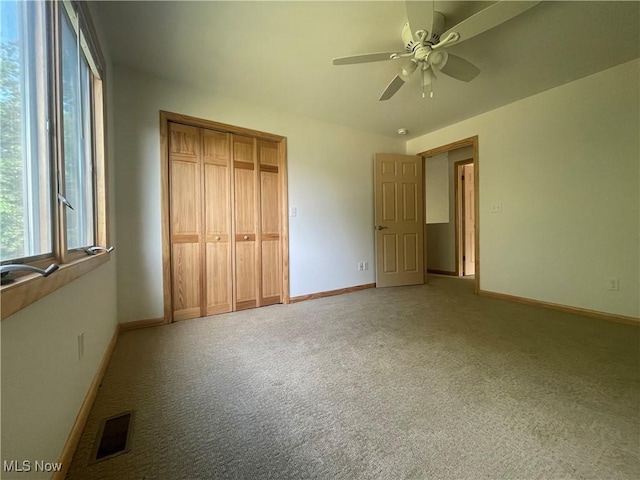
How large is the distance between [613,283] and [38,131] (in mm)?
4088

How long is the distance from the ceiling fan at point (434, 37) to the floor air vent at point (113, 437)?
238 cm

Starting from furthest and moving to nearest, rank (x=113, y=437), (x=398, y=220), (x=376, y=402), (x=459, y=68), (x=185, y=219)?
(x=398, y=220), (x=185, y=219), (x=459, y=68), (x=376, y=402), (x=113, y=437)

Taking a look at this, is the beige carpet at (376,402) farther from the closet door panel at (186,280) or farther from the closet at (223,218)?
the closet at (223,218)

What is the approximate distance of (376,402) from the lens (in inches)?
47.2

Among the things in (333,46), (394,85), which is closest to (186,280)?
(333,46)

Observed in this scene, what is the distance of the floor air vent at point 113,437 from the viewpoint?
0.94 meters

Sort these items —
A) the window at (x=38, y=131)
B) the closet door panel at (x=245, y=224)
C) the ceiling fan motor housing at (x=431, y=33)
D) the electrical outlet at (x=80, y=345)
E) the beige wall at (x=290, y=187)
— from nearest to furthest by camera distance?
1. the window at (x=38, y=131)
2. the electrical outlet at (x=80, y=345)
3. the ceiling fan motor housing at (x=431, y=33)
4. the beige wall at (x=290, y=187)
5. the closet door panel at (x=245, y=224)

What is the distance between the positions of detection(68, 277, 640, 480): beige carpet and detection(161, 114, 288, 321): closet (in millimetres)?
511

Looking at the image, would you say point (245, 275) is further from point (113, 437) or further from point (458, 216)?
point (458, 216)

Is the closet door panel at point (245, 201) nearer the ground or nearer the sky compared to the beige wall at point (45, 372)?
nearer the sky

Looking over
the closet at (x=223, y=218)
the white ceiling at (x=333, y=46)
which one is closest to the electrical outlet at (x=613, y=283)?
the white ceiling at (x=333, y=46)

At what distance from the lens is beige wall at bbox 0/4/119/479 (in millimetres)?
599

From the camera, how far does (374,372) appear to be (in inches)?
57.4

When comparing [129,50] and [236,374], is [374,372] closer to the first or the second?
[236,374]
